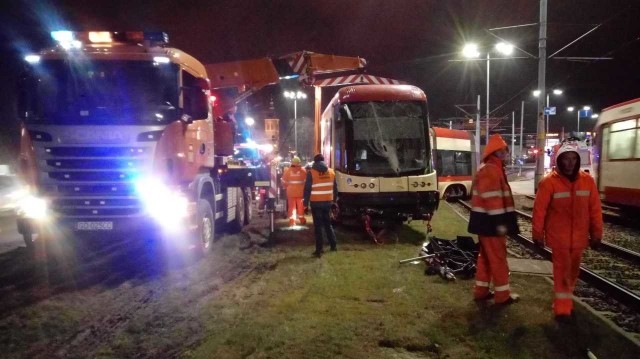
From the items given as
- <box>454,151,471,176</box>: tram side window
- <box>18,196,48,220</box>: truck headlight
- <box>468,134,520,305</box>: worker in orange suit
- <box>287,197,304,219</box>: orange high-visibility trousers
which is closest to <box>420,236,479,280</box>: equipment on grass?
<box>468,134,520,305</box>: worker in orange suit

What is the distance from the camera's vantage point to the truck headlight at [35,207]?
7.30m

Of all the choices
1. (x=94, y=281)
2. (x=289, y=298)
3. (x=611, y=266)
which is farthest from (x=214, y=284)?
(x=611, y=266)

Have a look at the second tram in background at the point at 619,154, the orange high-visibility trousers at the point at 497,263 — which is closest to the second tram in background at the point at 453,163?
the second tram in background at the point at 619,154

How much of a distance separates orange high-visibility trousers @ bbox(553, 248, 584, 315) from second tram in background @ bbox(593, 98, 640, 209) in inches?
383

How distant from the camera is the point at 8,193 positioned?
14594 millimetres

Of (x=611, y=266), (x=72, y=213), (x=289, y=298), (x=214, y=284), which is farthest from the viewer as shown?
(x=611, y=266)

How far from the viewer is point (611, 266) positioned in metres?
8.61

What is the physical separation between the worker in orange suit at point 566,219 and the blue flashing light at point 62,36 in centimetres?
738

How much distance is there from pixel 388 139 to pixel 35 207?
7065 millimetres

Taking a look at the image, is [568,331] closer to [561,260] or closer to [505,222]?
[561,260]

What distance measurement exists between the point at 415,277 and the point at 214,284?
115 inches

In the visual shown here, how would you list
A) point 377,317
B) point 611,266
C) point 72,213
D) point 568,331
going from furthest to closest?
point 611,266 → point 72,213 → point 377,317 → point 568,331

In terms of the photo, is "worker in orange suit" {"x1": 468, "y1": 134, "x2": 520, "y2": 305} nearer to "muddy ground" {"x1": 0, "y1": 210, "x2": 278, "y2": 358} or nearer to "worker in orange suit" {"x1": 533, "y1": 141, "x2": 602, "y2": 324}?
"worker in orange suit" {"x1": 533, "y1": 141, "x2": 602, "y2": 324}

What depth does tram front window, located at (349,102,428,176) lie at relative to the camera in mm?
10820
